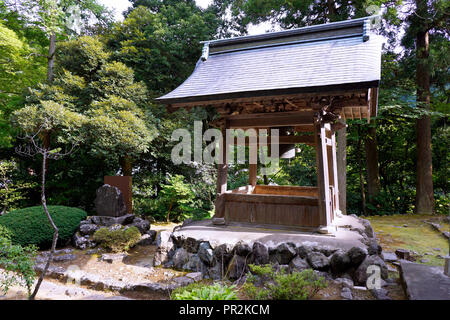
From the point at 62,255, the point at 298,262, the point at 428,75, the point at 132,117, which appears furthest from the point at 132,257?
the point at 428,75

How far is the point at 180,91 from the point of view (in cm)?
627

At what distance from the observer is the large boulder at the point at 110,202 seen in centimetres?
782

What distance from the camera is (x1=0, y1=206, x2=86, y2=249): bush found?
6489 millimetres

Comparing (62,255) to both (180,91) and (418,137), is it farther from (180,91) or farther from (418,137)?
(418,137)

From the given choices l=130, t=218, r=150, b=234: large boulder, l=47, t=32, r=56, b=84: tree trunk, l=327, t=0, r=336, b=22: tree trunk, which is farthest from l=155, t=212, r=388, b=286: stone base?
l=47, t=32, r=56, b=84: tree trunk

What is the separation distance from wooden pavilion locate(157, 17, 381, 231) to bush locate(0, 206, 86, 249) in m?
4.08

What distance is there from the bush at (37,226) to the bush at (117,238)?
37.9 inches

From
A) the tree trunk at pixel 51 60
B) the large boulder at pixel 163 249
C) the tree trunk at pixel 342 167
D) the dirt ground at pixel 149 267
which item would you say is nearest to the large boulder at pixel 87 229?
the dirt ground at pixel 149 267

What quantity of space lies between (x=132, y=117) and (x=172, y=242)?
16.4 ft

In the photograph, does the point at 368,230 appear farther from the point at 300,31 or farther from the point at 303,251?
the point at 300,31

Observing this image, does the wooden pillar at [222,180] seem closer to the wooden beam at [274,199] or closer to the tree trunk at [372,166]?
the wooden beam at [274,199]

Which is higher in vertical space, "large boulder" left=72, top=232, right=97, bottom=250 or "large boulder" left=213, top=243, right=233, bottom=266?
"large boulder" left=213, top=243, right=233, bottom=266

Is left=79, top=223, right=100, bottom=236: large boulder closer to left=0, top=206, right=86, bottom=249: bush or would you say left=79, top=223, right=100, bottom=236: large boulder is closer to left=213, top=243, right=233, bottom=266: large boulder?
left=0, top=206, right=86, bottom=249: bush

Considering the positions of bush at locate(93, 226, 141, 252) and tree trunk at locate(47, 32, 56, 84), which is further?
tree trunk at locate(47, 32, 56, 84)
